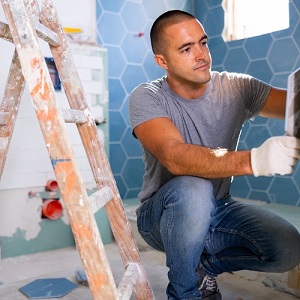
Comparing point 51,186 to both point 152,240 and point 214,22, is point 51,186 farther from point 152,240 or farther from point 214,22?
point 214,22

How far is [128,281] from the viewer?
1.11 meters

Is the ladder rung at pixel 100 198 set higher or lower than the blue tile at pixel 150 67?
lower

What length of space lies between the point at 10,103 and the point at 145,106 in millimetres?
389

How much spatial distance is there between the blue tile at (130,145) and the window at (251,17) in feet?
2.77

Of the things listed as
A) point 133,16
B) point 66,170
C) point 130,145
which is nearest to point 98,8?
point 133,16

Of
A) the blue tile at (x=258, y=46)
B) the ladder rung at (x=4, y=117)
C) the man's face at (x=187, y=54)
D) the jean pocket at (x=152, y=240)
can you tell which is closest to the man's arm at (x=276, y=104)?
the man's face at (x=187, y=54)

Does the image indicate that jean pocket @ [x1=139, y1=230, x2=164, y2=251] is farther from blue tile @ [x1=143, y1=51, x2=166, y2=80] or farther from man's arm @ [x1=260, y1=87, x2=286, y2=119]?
blue tile @ [x1=143, y1=51, x2=166, y2=80]

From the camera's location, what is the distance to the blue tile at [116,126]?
8.63ft

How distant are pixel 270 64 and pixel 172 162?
1.48 meters

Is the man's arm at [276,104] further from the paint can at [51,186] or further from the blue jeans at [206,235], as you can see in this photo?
the paint can at [51,186]

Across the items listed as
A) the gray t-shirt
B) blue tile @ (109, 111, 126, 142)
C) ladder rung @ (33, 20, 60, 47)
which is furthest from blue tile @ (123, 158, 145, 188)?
ladder rung @ (33, 20, 60, 47)

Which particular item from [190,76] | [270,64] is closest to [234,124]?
[190,76]

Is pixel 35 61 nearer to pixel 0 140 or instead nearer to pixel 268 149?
pixel 0 140

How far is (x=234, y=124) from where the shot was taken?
1.43 meters
